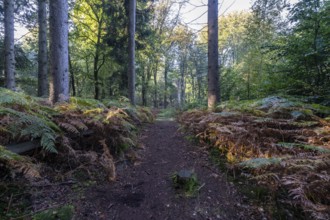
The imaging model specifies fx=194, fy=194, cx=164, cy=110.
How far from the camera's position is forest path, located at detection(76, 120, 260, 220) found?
2020 millimetres

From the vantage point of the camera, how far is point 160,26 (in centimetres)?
2266

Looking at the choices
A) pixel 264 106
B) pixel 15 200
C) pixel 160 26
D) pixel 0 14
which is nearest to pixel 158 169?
pixel 15 200

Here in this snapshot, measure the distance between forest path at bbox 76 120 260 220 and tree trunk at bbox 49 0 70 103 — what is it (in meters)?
2.49

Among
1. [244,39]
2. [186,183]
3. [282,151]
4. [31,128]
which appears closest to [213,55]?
[282,151]

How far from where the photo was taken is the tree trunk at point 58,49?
418 centimetres

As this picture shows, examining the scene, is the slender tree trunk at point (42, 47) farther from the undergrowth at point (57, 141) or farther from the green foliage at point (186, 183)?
the green foliage at point (186, 183)

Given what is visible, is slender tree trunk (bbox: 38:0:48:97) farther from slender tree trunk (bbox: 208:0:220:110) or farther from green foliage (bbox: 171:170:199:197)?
green foliage (bbox: 171:170:199:197)

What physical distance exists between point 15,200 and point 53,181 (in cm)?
51

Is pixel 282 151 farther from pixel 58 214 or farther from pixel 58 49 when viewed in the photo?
pixel 58 49

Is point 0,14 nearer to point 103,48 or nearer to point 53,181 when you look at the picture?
point 103,48

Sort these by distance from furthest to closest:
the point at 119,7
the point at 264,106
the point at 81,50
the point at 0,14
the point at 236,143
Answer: the point at 81,50, the point at 119,7, the point at 0,14, the point at 264,106, the point at 236,143

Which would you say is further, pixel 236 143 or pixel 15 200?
pixel 236 143

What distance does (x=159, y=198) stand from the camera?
2326mm

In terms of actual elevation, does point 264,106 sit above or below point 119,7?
below
